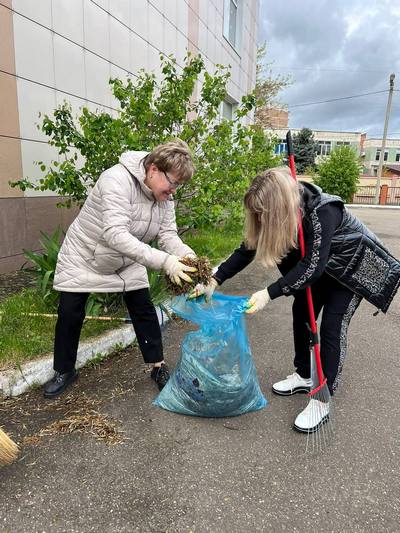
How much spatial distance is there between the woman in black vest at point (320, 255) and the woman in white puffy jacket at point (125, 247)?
1.47 ft

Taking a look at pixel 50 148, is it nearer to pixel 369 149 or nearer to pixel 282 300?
pixel 282 300

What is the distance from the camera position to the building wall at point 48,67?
472cm

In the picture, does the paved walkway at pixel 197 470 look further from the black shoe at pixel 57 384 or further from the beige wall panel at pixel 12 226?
the beige wall panel at pixel 12 226

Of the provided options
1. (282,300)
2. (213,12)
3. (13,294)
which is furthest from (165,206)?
(213,12)

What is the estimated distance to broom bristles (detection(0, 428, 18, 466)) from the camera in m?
1.97

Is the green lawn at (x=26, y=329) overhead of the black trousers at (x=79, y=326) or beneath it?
beneath

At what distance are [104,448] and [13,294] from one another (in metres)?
2.38

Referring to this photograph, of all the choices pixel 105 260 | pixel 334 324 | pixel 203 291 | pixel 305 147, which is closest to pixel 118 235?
pixel 105 260

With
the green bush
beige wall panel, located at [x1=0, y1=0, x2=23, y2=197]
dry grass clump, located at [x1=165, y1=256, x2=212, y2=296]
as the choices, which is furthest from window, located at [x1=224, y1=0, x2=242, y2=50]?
dry grass clump, located at [x1=165, y1=256, x2=212, y2=296]

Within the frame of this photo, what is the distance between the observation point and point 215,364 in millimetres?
2477

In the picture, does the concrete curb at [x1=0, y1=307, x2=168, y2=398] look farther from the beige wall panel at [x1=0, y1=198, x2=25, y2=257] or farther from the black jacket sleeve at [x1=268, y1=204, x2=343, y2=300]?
the beige wall panel at [x1=0, y1=198, x2=25, y2=257]

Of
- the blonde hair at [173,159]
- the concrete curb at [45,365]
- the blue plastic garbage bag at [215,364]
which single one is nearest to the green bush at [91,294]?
the concrete curb at [45,365]

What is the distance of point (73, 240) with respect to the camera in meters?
2.62

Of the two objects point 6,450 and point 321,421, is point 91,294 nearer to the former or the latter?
point 6,450
